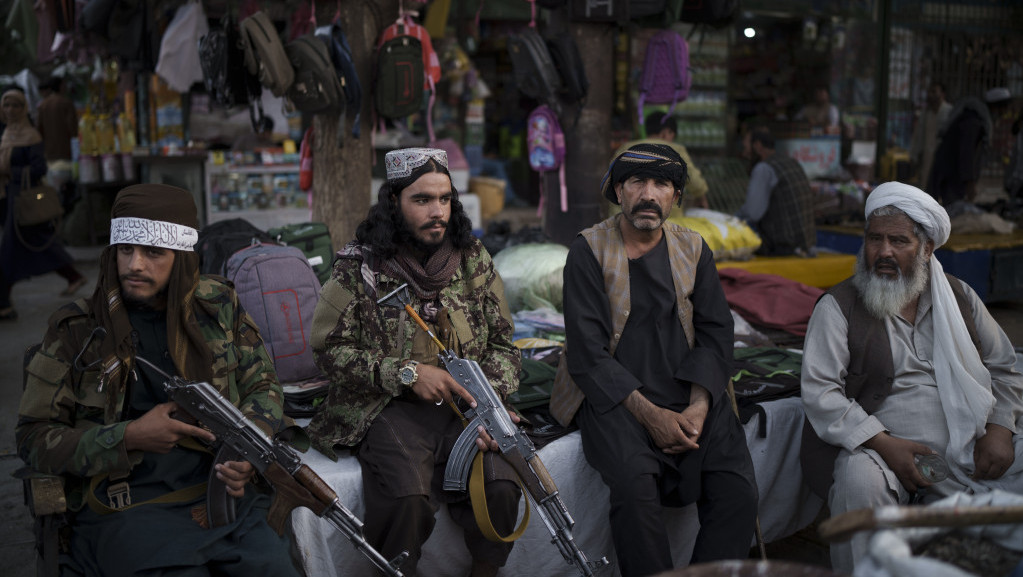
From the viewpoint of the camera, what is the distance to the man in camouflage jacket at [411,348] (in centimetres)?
300

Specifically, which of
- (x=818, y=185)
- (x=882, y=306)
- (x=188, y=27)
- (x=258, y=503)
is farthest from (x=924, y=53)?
(x=258, y=503)

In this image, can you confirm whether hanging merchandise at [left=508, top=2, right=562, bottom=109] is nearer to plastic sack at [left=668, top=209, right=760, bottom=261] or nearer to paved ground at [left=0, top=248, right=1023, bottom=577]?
plastic sack at [left=668, top=209, right=760, bottom=261]

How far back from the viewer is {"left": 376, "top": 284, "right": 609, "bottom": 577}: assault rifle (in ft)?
9.39

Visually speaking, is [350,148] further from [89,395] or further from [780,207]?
[780,207]

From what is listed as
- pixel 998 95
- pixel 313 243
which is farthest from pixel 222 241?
pixel 998 95

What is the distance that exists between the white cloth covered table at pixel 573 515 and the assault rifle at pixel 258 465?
0.45m

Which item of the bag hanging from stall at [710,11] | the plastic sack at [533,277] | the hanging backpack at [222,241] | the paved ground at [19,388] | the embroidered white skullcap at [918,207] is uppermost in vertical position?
the bag hanging from stall at [710,11]

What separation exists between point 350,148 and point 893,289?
3.57 metres

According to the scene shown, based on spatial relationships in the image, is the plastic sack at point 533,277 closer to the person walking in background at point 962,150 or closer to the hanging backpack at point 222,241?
the hanging backpack at point 222,241

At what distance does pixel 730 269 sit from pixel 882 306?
2.61m

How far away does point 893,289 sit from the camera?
10.8 feet

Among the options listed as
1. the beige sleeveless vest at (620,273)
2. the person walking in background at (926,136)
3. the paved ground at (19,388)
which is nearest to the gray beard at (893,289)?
the beige sleeveless vest at (620,273)

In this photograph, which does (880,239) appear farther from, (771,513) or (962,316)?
(771,513)

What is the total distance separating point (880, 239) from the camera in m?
3.36
